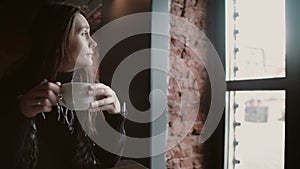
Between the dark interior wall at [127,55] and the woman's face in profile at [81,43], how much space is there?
2.6 inches

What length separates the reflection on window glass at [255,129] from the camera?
1327 millimetres

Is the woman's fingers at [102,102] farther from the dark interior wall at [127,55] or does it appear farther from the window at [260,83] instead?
the window at [260,83]

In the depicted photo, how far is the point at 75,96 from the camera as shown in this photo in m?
1.01

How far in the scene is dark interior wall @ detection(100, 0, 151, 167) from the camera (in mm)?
1127

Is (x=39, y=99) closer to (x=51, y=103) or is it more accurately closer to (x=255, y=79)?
(x=51, y=103)

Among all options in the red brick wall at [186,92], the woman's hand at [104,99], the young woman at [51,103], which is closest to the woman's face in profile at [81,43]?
the young woman at [51,103]

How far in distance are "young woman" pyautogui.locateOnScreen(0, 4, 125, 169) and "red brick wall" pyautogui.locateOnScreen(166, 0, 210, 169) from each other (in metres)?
0.44

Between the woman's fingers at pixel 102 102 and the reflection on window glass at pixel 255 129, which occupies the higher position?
the woman's fingers at pixel 102 102

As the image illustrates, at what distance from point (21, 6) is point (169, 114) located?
828 mm

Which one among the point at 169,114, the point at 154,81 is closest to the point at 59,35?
the point at 154,81

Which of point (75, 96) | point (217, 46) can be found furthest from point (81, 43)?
point (217, 46)

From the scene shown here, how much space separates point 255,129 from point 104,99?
0.85 metres

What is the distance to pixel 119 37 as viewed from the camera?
1.18m

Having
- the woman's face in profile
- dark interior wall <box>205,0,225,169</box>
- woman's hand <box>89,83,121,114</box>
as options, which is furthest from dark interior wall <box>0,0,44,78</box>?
dark interior wall <box>205,0,225,169</box>
